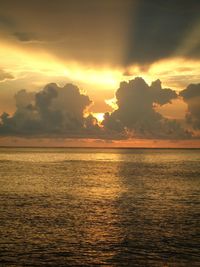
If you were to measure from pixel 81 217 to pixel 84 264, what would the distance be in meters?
18.6

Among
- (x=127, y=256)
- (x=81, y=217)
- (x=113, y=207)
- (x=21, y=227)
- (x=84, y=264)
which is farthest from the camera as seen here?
(x=113, y=207)

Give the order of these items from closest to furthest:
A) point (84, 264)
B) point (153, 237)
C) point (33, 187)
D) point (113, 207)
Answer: point (84, 264) → point (153, 237) → point (113, 207) → point (33, 187)

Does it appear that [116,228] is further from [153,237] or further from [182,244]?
[182,244]

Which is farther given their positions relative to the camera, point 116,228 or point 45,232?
point 116,228

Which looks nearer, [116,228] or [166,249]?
[166,249]

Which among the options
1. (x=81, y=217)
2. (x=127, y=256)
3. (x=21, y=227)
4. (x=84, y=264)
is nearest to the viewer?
(x=84, y=264)

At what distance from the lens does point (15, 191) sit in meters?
75.6

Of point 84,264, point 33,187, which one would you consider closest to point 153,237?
point 84,264

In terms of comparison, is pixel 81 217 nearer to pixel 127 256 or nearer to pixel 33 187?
pixel 127 256

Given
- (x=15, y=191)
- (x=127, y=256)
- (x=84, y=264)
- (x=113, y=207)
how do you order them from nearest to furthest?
(x=84, y=264)
(x=127, y=256)
(x=113, y=207)
(x=15, y=191)

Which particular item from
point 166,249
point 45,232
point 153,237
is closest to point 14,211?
point 45,232

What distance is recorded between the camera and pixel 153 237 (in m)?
38.0

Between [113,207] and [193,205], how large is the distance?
38.8ft

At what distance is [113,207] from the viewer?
56.5 metres
